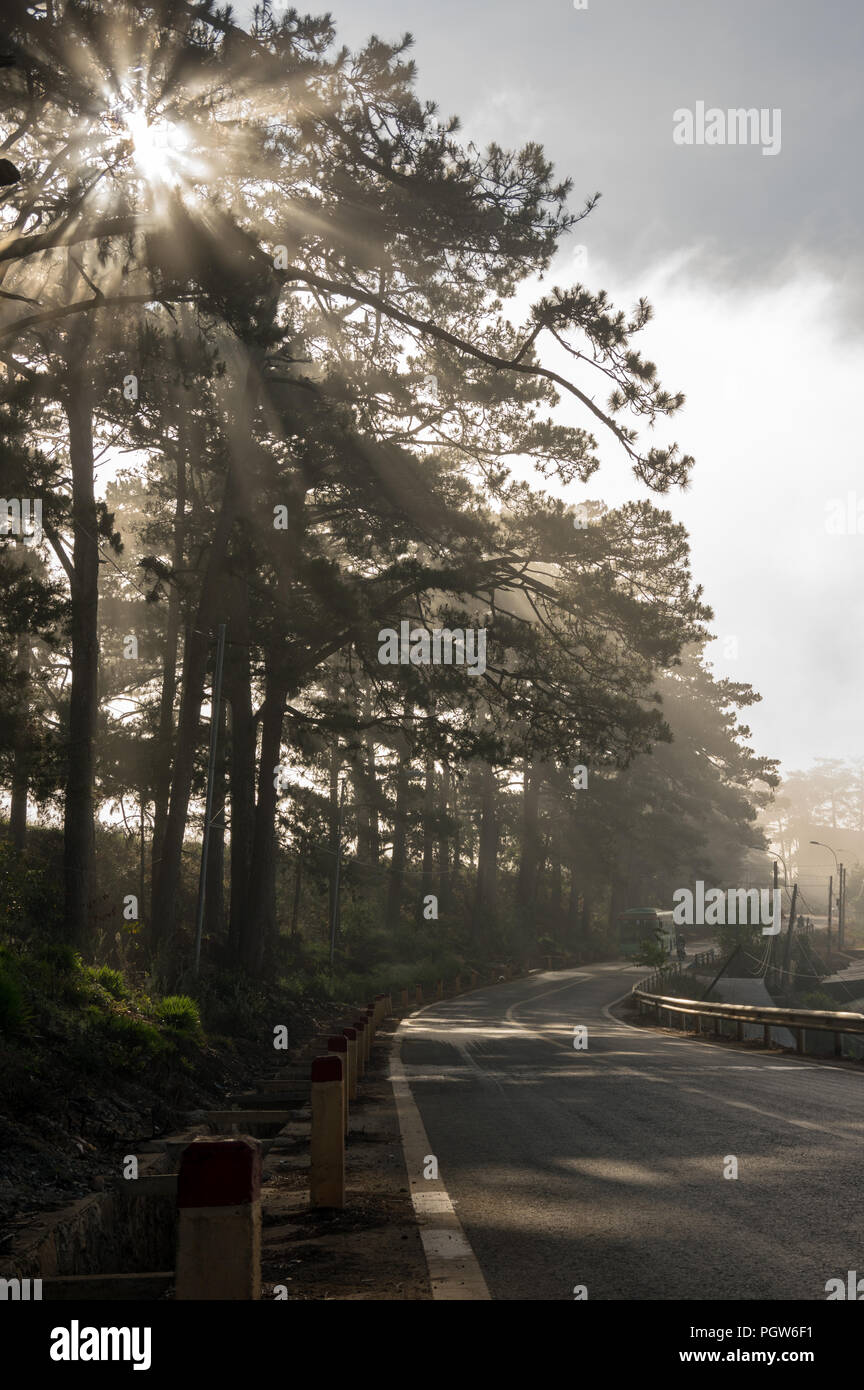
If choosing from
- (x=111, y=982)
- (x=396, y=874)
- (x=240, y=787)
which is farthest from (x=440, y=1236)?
(x=396, y=874)

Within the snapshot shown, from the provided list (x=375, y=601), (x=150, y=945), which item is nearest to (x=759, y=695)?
(x=375, y=601)

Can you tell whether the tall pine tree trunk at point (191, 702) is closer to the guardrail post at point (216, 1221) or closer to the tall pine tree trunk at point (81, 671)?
the tall pine tree trunk at point (81, 671)

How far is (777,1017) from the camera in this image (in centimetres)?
2045

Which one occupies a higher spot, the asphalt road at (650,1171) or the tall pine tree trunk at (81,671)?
the tall pine tree trunk at (81,671)

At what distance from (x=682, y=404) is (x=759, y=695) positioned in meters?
38.2

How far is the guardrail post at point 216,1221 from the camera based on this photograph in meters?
3.53

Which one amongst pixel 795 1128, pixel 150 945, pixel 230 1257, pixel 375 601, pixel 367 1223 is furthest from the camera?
pixel 375 601

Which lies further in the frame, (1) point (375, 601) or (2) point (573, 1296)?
(1) point (375, 601)

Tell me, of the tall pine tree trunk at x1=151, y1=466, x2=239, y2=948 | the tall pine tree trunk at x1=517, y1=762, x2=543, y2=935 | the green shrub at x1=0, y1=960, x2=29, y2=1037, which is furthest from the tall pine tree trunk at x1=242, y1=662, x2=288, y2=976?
the tall pine tree trunk at x1=517, y1=762, x2=543, y2=935

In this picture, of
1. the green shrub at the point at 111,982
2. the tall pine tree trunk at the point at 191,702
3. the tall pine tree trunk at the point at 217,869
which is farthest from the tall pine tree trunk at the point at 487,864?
the green shrub at the point at 111,982

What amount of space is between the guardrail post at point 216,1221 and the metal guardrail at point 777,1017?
48.9ft

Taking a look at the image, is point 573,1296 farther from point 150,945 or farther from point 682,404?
point 150,945

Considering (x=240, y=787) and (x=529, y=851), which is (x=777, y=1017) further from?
(x=529, y=851)

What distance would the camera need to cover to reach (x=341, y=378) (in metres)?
26.4
